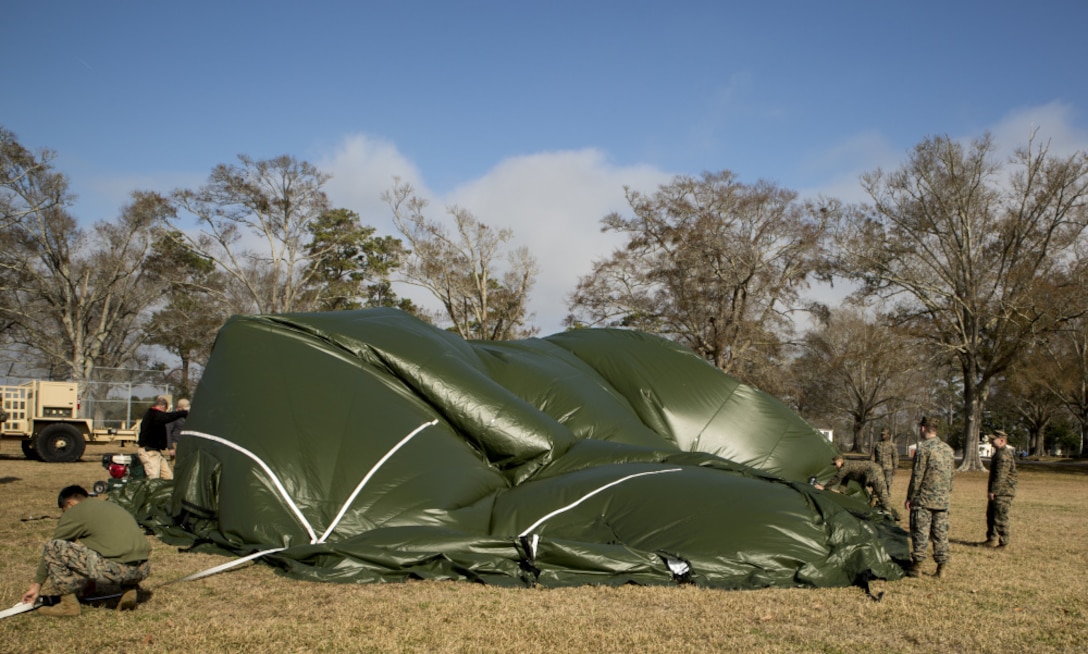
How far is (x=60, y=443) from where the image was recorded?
18.5 m

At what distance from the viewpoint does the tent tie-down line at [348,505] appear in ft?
21.7

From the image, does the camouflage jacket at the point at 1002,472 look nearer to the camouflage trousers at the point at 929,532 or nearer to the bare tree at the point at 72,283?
the camouflage trousers at the point at 929,532

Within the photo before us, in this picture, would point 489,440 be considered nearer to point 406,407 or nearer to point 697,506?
point 406,407

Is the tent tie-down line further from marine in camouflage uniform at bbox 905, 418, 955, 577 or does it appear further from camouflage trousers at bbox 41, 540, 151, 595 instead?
marine in camouflage uniform at bbox 905, 418, 955, 577

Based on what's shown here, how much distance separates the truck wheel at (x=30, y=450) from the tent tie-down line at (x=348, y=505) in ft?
40.9

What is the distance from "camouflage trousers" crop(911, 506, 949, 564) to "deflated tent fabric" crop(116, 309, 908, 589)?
0.29 meters

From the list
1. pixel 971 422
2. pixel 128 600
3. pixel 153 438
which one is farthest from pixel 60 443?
pixel 971 422

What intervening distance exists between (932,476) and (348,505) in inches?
199

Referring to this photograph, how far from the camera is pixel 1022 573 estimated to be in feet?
25.5

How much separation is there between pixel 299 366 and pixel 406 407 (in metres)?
1.16

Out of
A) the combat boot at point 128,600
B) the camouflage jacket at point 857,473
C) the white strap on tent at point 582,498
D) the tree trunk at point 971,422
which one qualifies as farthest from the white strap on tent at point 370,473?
the tree trunk at point 971,422

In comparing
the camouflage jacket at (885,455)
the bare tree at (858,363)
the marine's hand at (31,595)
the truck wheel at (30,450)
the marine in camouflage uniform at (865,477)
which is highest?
the bare tree at (858,363)

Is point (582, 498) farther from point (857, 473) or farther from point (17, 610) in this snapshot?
point (857, 473)

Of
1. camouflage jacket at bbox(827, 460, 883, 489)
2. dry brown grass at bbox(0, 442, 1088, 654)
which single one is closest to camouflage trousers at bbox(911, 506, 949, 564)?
dry brown grass at bbox(0, 442, 1088, 654)
